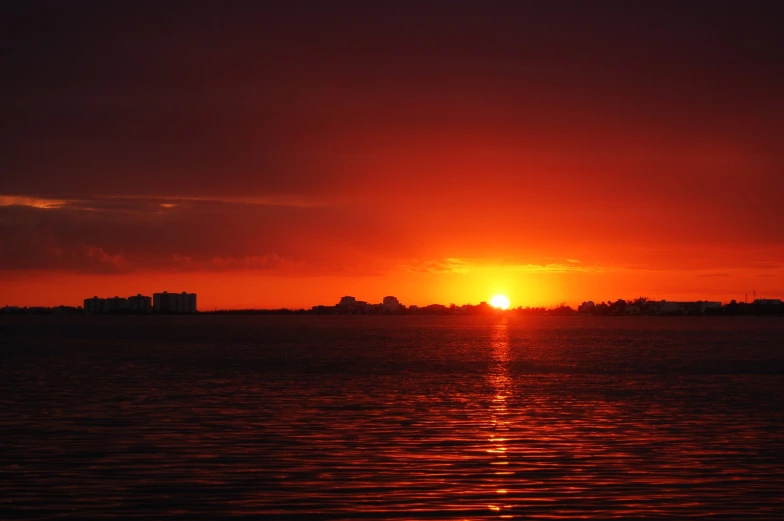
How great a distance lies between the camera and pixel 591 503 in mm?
22734

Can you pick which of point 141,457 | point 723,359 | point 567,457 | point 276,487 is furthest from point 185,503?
point 723,359

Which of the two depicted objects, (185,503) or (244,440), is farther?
(244,440)

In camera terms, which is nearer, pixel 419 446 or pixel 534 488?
pixel 534 488

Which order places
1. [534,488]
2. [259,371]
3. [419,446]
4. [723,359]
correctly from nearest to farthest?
[534,488], [419,446], [259,371], [723,359]

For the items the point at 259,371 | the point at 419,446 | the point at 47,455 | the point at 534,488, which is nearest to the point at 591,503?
the point at 534,488

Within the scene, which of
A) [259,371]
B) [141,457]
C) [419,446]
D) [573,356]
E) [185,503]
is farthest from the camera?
[573,356]

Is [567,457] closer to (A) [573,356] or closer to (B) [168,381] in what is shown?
(B) [168,381]

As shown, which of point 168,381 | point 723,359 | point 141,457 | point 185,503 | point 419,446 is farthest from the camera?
point 723,359

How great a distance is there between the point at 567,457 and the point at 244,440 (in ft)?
40.9

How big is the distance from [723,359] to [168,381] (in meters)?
67.8

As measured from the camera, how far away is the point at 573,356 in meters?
108

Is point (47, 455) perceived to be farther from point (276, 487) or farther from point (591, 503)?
point (591, 503)

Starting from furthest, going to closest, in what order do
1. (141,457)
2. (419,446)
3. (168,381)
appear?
(168,381) → (419,446) → (141,457)

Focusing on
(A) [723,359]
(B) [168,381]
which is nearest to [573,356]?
(A) [723,359]
